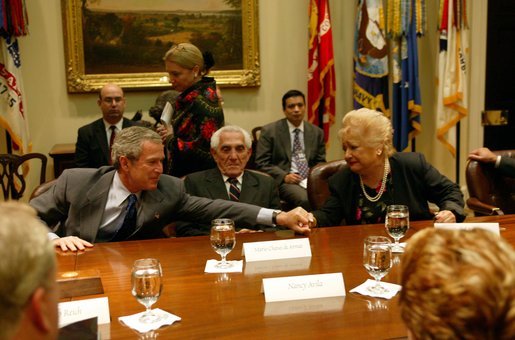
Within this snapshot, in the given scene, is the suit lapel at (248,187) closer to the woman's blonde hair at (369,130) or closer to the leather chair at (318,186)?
the leather chair at (318,186)

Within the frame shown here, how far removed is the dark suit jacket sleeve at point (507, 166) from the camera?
11.9 ft

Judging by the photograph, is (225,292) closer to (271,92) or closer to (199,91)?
(199,91)

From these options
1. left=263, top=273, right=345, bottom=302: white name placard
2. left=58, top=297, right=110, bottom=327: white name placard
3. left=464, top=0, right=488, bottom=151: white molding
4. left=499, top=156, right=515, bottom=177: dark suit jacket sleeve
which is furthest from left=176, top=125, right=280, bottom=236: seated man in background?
left=464, top=0, right=488, bottom=151: white molding

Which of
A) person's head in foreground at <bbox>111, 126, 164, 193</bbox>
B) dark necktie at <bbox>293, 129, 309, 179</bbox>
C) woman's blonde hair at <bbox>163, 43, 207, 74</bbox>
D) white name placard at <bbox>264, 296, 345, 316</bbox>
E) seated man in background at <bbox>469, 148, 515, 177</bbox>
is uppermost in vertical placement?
woman's blonde hair at <bbox>163, 43, 207, 74</bbox>

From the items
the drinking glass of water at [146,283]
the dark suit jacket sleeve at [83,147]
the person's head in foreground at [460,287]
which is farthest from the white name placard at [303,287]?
the dark suit jacket sleeve at [83,147]

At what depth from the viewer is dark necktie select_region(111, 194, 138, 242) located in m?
2.80

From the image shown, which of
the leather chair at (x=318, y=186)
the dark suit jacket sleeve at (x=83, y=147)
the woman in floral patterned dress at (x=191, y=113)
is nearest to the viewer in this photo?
the leather chair at (x=318, y=186)

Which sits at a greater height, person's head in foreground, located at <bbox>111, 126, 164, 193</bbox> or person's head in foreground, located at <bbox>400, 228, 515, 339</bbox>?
person's head in foreground, located at <bbox>400, 228, 515, 339</bbox>

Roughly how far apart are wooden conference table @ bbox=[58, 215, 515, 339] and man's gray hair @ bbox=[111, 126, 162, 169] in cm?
45

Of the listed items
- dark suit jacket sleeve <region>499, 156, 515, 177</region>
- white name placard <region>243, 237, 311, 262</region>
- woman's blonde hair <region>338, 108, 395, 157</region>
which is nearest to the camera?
white name placard <region>243, 237, 311, 262</region>

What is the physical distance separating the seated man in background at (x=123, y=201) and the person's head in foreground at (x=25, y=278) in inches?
71.2

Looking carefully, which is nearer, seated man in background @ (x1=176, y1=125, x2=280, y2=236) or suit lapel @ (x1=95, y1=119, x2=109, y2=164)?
seated man in background @ (x1=176, y1=125, x2=280, y2=236)

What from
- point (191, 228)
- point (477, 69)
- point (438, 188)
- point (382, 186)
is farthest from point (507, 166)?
point (477, 69)

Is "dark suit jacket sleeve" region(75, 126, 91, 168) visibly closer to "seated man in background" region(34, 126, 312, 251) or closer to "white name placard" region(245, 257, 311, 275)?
"seated man in background" region(34, 126, 312, 251)
